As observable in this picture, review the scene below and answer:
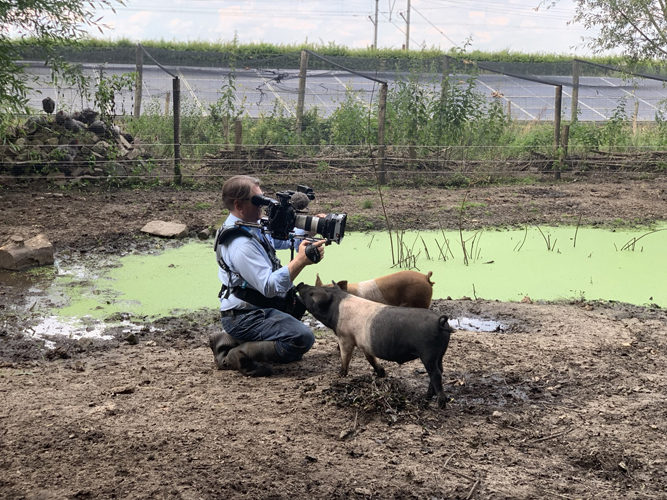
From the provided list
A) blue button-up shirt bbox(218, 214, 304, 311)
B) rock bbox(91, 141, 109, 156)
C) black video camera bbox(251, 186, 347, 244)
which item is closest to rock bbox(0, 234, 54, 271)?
blue button-up shirt bbox(218, 214, 304, 311)

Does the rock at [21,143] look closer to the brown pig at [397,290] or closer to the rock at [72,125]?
the rock at [72,125]

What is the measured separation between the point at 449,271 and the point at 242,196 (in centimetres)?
334


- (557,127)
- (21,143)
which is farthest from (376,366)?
(557,127)

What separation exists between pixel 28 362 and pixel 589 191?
8772 mm

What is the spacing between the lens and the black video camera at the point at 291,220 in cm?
375

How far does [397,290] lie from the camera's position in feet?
14.8

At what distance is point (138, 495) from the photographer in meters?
2.69

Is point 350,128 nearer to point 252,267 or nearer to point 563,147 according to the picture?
point 563,147

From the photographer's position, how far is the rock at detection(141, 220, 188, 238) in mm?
7762

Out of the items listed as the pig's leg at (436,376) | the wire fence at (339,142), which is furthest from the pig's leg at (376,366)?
the wire fence at (339,142)

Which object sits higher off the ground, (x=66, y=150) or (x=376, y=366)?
(x=66, y=150)

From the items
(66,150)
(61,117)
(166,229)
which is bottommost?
(166,229)

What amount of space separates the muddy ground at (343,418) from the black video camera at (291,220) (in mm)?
843

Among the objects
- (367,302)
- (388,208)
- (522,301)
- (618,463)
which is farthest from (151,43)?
(618,463)
